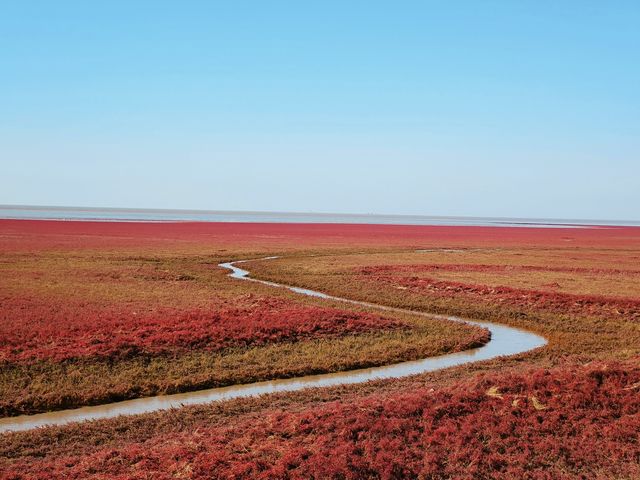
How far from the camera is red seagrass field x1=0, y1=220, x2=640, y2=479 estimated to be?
11398 millimetres

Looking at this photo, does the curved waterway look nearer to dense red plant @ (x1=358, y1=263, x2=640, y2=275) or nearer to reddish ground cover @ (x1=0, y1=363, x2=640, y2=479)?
reddish ground cover @ (x1=0, y1=363, x2=640, y2=479)

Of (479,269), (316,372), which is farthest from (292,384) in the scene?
(479,269)

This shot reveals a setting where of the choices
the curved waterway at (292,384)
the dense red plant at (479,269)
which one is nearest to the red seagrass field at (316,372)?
the curved waterway at (292,384)

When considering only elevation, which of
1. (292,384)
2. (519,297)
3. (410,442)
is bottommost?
(292,384)

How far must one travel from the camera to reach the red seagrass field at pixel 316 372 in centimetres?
1140

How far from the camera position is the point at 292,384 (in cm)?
1762

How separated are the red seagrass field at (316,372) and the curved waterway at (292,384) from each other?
0.44m

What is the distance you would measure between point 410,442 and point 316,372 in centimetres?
706

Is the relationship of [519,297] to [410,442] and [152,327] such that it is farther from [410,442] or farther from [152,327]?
[410,442]

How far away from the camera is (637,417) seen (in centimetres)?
1350

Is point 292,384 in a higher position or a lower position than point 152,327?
lower

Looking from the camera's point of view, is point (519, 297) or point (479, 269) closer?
point (519, 297)

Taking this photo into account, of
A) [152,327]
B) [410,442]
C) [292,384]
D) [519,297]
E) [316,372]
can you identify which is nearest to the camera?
[410,442]

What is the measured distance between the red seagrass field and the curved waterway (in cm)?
44
